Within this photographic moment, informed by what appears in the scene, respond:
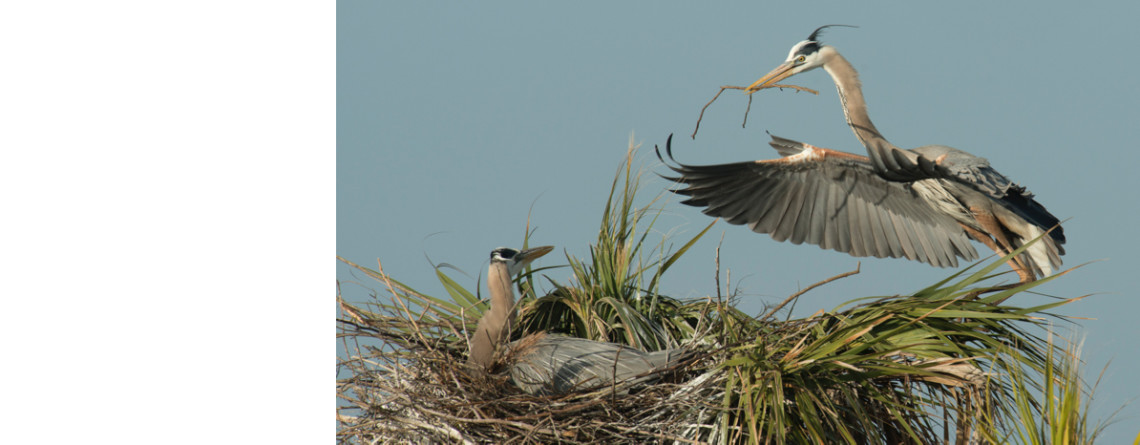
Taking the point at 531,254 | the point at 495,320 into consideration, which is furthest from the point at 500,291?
the point at 531,254

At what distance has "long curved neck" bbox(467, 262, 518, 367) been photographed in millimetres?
3740

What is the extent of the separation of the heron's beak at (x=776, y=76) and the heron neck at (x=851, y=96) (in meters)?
0.21

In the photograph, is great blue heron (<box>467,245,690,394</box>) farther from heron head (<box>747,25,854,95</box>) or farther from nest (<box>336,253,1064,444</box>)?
heron head (<box>747,25,854,95</box>)

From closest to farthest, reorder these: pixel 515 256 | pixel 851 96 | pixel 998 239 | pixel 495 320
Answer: pixel 495 320
pixel 515 256
pixel 998 239
pixel 851 96

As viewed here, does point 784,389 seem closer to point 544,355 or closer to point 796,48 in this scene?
point 544,355

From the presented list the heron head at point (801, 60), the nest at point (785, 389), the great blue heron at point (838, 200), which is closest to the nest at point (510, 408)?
the nest at point (785, 389)

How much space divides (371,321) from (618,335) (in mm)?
1180

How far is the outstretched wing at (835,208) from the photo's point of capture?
185 inches

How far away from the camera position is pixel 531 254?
408cm

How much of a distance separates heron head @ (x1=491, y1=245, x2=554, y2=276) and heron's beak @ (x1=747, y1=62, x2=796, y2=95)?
1479 millimetres

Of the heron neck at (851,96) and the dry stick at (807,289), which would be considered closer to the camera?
the dry stick at (807,289)

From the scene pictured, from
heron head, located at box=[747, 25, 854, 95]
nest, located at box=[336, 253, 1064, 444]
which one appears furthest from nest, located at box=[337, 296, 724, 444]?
heron head, located at box=[747, 25, 854, 95]

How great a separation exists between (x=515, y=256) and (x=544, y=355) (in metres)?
0.56

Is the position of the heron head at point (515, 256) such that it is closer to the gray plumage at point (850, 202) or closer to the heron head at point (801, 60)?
the gray plumage at point (850, 202)
